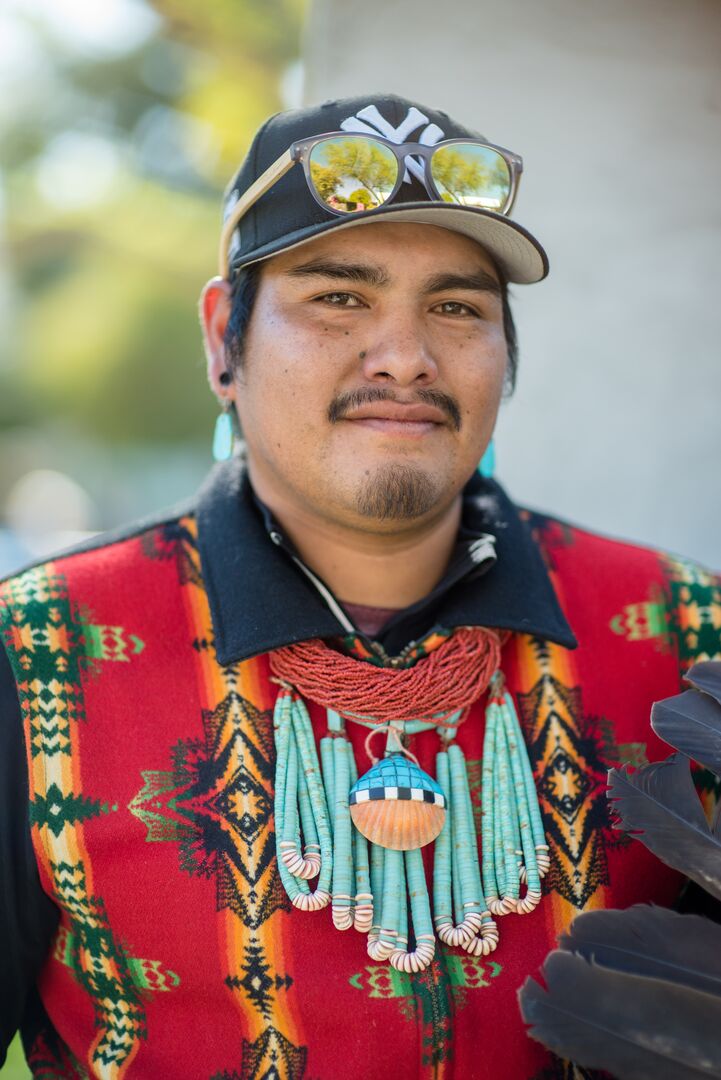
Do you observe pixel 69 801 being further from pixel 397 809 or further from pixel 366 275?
pixel 366 275

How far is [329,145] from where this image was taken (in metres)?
1.85

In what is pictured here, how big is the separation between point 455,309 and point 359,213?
0.28 meters

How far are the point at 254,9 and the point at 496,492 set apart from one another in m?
13.4

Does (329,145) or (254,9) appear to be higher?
(254,9)

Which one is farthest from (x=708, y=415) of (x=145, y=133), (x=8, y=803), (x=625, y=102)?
(x=145, y=133)

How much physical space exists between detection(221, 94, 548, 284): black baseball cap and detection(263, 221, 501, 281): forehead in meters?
0.02

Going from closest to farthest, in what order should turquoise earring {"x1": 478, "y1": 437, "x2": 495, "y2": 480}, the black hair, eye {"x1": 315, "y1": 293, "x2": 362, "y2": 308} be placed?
eye {"x1": 315, "y1": 293, "x2": 362, "y2": 308} → the black hair → turquoise earring {"x1": 478, "y1": 437, "x2": 495, "y2": 480}

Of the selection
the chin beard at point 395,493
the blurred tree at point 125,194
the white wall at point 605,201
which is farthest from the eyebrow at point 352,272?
the blurred tree at point 125,194

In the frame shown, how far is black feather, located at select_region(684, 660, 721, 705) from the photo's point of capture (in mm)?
1679

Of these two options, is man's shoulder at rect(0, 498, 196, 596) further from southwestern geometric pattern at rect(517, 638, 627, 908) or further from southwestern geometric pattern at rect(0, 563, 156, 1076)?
southwestern geometric pattern at rect(517, 638, 627, 908)

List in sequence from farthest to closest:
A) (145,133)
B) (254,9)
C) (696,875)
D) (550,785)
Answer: (145,133) → (254,9) → (550,785) → (696,875)

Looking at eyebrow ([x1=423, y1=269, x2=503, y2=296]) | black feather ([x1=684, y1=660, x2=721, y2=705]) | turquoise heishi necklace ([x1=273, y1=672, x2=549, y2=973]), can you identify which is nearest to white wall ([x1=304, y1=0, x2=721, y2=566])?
eyebrow ([x1=423, y1=269, x2=503, y2=296])

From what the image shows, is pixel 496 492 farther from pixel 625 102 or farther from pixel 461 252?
pixel 625 102

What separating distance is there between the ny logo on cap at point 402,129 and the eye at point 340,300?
0.22 meters
